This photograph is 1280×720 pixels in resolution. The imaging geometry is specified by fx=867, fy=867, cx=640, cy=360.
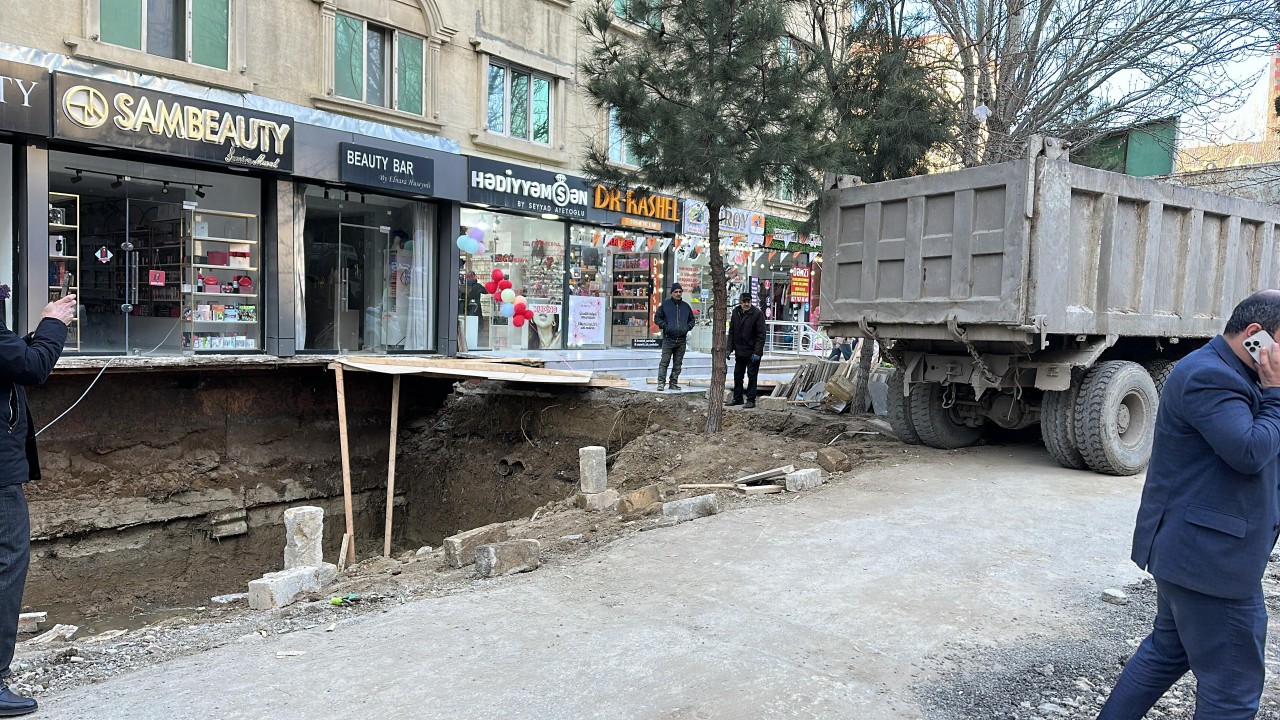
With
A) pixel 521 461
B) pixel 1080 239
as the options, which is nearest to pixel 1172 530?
pixel 1080 239

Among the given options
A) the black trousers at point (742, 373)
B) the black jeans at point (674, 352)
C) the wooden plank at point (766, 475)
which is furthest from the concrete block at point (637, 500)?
the black jeans at point (674, 352)

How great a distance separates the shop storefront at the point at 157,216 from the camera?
1166 centimetres

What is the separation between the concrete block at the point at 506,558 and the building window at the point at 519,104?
12.3 meters

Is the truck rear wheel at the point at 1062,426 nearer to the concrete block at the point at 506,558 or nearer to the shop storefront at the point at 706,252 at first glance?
the concrete block at the point at 506,558

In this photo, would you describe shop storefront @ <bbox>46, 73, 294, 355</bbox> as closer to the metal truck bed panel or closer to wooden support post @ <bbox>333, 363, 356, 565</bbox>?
wooden support post @ <bbox>333, 363, 356, 565</bbox>

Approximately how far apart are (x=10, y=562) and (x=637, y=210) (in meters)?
16.4

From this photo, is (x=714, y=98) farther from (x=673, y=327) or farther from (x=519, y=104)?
(x=519, y=104)

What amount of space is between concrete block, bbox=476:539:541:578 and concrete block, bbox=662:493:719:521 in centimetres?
136

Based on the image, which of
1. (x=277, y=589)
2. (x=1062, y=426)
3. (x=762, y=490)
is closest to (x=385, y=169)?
(x=762, y=490)

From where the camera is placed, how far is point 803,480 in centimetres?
789

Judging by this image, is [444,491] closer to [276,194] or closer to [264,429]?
[264,429]

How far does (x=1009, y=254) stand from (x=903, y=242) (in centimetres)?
119

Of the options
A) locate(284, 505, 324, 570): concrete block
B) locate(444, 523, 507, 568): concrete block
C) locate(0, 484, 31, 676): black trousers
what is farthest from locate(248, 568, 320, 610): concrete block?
locate(284, 505, 324, 570): concrete block

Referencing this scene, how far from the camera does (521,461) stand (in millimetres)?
12930
